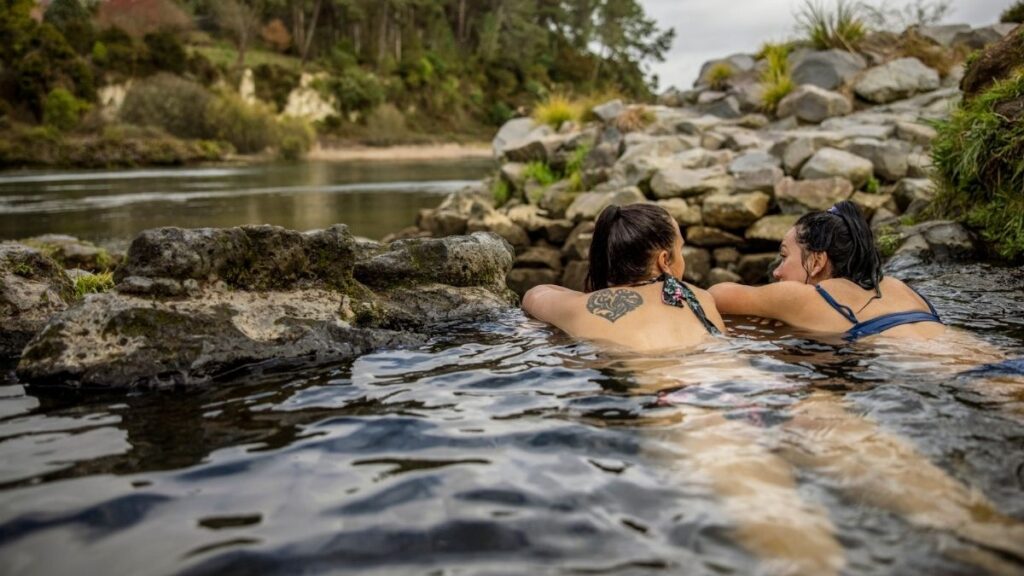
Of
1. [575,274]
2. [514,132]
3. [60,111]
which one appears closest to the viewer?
[575,274]

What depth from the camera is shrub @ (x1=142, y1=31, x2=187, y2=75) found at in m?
53.6

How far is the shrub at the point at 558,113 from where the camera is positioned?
18.2 meters

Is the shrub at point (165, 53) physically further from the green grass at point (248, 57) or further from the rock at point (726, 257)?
the rock at point (726, 257)

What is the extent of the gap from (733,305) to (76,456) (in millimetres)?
4307

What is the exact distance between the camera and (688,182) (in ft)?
39.5

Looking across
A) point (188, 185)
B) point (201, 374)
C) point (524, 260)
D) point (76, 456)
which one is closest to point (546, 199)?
point (524, 260)

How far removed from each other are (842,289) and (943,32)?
15.9 metres

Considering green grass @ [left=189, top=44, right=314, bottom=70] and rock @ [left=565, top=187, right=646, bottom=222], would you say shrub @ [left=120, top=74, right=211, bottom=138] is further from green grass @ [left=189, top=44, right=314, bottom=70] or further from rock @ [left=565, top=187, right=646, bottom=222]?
rock @ [left=565, top=187, right=646, bottom=222]

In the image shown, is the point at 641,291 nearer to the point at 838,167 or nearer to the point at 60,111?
the point at 838,167

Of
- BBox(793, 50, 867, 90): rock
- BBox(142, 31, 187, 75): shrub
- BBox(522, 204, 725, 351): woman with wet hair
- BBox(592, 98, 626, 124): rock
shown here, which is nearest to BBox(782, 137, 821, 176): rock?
BBox(793, 50, 867, 90): rock

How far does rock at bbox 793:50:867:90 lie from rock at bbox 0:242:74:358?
50.0ft

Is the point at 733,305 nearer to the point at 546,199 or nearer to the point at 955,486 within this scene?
the point at 955,486

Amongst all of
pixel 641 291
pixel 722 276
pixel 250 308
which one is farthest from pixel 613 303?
pixel 722 276

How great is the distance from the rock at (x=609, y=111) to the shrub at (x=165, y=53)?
1853 inches
